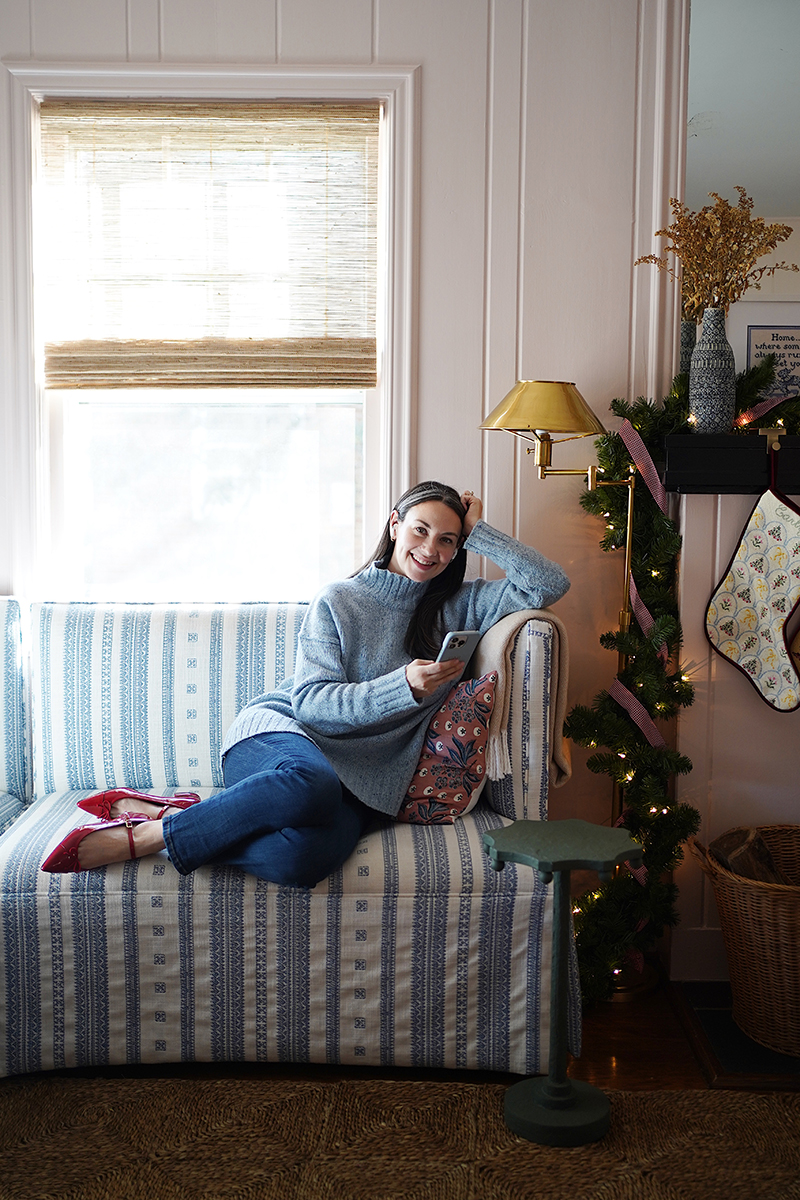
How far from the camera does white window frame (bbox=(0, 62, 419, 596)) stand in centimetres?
251

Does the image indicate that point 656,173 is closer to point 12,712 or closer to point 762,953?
point 762,953

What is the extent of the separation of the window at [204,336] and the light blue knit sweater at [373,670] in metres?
0.50

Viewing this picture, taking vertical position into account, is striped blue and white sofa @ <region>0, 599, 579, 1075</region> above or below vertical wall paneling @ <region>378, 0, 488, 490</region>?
below

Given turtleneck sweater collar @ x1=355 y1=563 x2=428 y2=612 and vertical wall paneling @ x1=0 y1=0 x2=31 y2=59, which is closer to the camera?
turtleneck sweater collar @ x1=355 y1=563 x2=428 y2=612

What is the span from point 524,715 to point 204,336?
4.48ft

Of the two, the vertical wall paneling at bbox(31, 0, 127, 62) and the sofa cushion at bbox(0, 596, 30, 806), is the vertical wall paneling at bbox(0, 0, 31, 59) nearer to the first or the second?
the vertical wall paneling at bbox(31, 0, 127, 62)

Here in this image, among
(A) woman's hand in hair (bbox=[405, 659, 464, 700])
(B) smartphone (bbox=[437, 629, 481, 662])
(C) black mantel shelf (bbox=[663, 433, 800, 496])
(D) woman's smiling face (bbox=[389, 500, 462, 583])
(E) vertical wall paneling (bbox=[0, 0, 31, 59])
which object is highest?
(E) vertical wall paneling (bbox=[0, 0, 31, 59])

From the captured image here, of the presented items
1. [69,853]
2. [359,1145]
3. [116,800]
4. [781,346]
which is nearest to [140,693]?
[116,800]

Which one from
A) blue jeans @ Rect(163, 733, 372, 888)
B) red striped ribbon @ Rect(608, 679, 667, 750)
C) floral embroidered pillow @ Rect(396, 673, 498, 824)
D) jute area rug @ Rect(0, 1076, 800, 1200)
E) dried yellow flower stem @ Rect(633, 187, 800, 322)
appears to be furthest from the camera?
red striped ribbon @ Rect(608, 679, 667, 750)

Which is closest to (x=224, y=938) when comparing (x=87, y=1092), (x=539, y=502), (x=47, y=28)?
(x=87, y=1092)

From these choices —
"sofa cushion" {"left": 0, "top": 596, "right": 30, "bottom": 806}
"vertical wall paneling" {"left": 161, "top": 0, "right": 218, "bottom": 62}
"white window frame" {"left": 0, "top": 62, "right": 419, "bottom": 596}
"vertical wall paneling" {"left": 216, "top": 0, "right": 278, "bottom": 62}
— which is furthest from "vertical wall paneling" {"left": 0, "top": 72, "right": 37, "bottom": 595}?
"vertical wall paneling" {"left": 216, "top": 0, "right": 278, "bottom": 62}

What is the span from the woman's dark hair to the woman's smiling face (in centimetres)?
2

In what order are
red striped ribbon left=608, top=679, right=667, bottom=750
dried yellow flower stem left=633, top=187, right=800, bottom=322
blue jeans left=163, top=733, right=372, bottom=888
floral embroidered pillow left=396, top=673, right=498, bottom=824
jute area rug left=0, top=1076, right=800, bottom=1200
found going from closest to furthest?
Answer: jute area rug left=0, top=1076, right=800, bottom=1200 < blue jeans left=163, top=733, right=372, bottom=888 < floral embroidered pillow left=396, top=673, right=498, bottom=824 < dried yellow flower stem left=633, top=187, right=800, bottom=322 < red striped ribbon left=608, top=679, right=667, bottom=750

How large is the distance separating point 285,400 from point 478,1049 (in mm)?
1708
